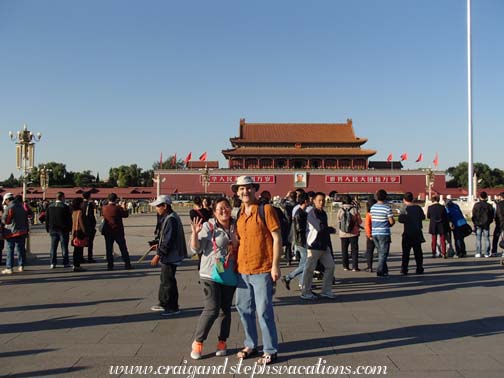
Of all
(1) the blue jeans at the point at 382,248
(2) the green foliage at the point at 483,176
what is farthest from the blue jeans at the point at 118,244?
(2) the green foliage at the point at 483,176

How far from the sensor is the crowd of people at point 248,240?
144 inches

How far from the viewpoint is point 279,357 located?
374 cm

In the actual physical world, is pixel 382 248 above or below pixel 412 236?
below

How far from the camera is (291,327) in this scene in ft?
15.1

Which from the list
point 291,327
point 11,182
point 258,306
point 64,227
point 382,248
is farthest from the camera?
point 11,182

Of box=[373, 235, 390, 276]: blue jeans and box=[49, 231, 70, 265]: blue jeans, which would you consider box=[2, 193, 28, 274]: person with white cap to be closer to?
box=[49, 231, 70, 265]: blue jeans

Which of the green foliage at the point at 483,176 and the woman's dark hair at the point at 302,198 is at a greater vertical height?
the green foliage at the point at 483,176

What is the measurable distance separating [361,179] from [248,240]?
162 feet

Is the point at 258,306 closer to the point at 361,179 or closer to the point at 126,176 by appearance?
the point at 361,179

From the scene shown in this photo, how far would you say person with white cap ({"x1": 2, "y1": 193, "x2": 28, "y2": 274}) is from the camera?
7766 mm

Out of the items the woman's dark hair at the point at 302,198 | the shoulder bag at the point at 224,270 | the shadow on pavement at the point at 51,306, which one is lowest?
the shadow on pavement at the point at 51,306

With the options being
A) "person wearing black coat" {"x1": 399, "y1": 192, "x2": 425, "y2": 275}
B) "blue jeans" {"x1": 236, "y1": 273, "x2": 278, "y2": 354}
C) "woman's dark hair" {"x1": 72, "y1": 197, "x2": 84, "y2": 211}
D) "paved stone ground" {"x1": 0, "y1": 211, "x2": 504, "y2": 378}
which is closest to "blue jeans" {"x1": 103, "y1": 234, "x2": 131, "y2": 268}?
"paved stone ground" {"x1": 0, "y1": 211, "x2": 504, "y2": 378}

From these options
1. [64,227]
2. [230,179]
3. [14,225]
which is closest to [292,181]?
A: [230,179]

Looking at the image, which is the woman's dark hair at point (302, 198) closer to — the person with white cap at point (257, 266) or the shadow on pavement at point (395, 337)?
the shadow on pavement at point (395, 337)
